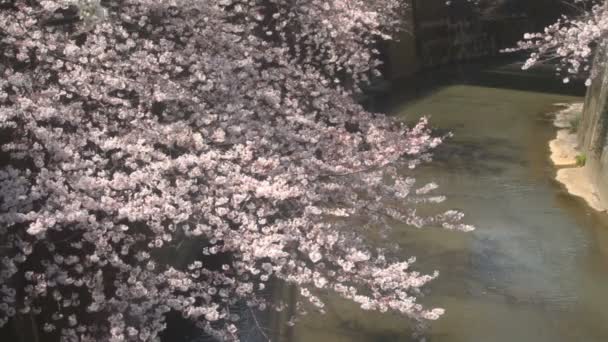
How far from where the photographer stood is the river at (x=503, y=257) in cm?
732

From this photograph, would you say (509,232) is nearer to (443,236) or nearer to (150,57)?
(443,236)

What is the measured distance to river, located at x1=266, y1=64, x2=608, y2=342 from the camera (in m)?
7.32

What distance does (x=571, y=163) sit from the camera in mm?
13383

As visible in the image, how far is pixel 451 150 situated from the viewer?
14758 mm

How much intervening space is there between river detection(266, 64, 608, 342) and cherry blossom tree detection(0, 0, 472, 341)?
1.13 metres

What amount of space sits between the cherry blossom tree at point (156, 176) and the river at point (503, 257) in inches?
44.5

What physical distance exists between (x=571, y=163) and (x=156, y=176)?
1068 cm

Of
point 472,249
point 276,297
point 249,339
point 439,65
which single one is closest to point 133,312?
point 249,339

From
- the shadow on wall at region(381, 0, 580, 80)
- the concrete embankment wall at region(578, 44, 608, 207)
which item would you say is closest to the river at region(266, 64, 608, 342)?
the concrete embankment wall at region(578, 44, 608, 207)

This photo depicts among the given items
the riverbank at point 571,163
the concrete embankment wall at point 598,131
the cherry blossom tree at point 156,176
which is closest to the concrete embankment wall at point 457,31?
the riverbank at point 571,163

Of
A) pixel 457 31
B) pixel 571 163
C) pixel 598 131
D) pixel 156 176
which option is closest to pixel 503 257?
pixel 598 131

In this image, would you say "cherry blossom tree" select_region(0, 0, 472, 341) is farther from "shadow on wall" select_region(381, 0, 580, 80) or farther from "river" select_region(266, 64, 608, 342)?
"shadow on wall" select_region(381, 0, 580, 80)

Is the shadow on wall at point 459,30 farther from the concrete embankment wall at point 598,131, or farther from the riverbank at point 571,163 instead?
the concrete embankment wall at point 598,131

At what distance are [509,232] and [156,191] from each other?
660 centimetres
